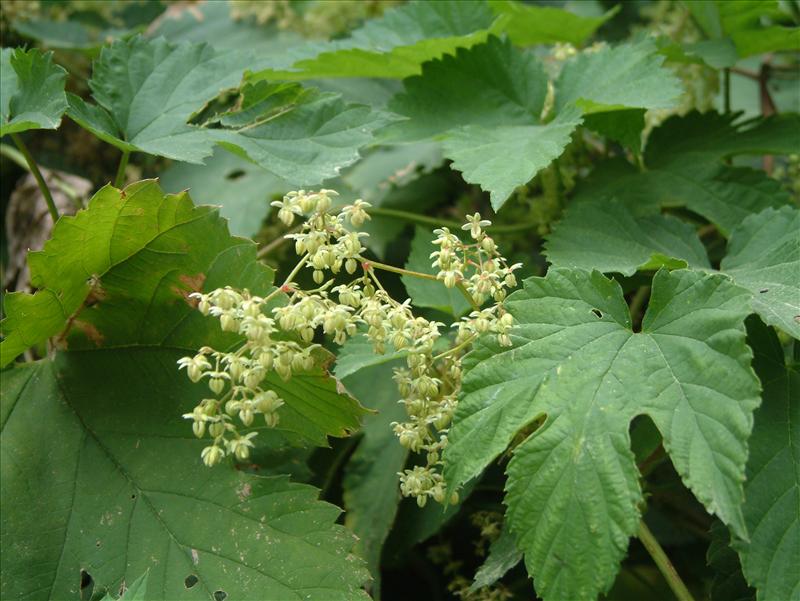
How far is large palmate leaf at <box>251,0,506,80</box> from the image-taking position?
1331 millimetres

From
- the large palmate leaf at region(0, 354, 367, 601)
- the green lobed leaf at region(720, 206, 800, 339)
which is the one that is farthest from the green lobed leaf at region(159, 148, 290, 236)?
the green lobed leaf at region(720, 206, 800, 339)

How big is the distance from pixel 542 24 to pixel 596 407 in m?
0.94

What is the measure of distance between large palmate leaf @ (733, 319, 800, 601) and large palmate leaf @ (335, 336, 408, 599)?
44cm

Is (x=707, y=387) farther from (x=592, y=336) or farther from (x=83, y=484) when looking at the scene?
(x=83, y=484)

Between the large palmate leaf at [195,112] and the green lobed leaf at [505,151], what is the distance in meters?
0.14

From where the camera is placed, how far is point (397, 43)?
1479 mm

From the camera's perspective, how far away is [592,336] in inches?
35.5

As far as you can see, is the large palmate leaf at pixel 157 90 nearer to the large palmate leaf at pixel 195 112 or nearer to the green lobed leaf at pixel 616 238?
the large palmate leaf at pixel 195 112

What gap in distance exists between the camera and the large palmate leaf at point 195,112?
115 cm

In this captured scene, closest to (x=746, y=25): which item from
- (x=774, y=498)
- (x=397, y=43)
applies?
(x=397, y=43)

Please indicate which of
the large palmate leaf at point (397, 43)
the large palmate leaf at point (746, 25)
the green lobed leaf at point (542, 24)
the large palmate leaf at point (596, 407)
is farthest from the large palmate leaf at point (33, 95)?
the large palmate leaf at point (746, 25)

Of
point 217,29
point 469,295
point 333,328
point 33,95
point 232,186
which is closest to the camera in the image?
point 333,328

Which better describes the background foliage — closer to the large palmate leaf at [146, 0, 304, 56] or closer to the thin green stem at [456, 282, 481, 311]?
the thin green stem at [456, 282, 481, 311]

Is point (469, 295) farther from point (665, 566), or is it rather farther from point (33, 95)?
point (33, 95)
